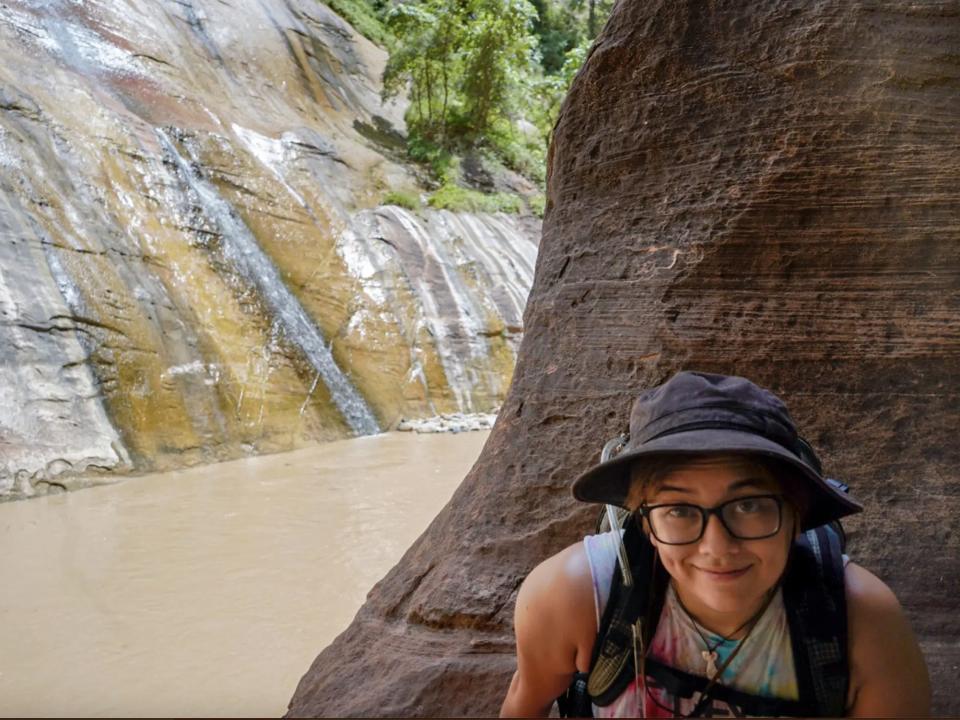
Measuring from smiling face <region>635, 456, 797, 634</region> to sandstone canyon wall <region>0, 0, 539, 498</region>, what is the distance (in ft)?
21.7

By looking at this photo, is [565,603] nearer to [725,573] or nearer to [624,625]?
[624,625]

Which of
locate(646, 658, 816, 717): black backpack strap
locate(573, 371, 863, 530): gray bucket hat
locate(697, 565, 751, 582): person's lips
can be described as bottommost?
locate(646, 658, 816, 717): black backpack strap

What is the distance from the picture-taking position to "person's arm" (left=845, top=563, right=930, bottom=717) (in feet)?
3.98

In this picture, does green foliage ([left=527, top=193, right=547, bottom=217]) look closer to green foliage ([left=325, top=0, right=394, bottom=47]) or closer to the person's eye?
green foliage ([left=325, top=0, right=394, bottom=47])

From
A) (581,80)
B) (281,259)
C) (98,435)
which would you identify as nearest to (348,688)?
(581,80)

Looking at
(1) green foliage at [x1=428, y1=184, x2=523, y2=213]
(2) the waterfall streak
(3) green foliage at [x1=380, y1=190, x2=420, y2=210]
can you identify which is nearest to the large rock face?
(2) the waterfall streak

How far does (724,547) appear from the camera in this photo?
1197 millimetres

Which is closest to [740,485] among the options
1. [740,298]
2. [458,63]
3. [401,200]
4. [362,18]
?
[740,298]

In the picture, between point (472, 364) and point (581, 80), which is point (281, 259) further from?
point (581, 80)

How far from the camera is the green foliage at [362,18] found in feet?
66.0

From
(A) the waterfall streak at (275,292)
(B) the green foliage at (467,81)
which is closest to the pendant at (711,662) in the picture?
(A) the waterfall streak at (275,292)

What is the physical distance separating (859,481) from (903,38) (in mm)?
1349

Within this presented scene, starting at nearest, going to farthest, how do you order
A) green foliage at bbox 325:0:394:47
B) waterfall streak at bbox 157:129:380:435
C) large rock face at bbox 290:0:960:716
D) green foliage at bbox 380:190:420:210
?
large rock face at bbox 290:0:960:716 < waterfall streak at bbox 157:129:380:435 < green foliage at bbox 380:190:420:210 < green foliage at bbox 325:0:394:47

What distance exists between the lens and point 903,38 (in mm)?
2496
